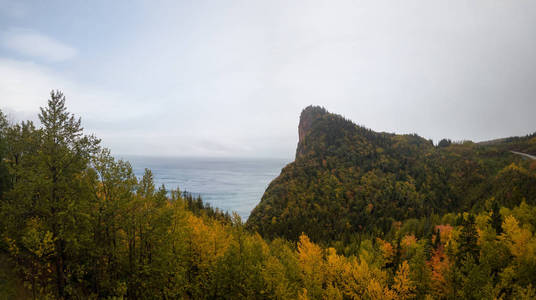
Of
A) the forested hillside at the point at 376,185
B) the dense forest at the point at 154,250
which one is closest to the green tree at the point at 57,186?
the dense forest at the point at 154,250

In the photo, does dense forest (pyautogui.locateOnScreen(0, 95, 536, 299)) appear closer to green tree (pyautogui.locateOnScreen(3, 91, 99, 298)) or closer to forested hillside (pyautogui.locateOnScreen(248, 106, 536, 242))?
green tree (pyautogui.locateOnScreen(3, 91, 99, 298))

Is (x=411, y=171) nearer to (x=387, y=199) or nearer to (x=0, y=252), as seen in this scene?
(x=387, y=199)

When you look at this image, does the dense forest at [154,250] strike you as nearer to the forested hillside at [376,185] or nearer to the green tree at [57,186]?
the green tree at [57,186]

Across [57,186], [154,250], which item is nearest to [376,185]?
[154,250]

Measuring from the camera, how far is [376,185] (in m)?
116

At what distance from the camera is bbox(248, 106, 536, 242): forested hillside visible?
7913 centimetres

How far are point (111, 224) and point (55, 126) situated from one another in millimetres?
8042

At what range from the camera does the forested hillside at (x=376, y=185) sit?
260ft

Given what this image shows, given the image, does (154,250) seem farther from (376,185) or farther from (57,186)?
(376,185)

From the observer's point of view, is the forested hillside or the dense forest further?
the forested hillside

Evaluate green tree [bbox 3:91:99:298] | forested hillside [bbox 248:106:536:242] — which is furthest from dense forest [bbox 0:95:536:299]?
forested hillside [bbox 248:106:536:242]

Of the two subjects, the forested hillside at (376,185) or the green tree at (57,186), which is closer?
the green tree at (57,186)

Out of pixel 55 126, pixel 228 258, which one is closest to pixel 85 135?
pixel 55 126

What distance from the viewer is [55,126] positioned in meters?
15.1
